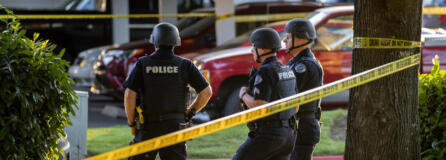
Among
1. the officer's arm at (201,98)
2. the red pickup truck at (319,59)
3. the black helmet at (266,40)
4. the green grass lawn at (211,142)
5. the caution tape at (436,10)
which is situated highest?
the black helmet at (266,40)

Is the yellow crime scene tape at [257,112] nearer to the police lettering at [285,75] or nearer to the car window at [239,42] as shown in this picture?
the police lettering at [285,75]

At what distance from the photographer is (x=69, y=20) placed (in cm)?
1388

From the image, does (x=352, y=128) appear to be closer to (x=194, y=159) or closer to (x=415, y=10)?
(x=415, y=10)

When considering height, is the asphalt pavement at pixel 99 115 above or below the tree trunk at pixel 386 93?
below

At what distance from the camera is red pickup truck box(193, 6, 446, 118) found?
939cm

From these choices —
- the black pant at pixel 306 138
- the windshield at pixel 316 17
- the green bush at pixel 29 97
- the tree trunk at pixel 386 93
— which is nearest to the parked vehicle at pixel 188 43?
the windshield at pixel 316 17

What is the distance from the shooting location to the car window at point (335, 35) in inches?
382

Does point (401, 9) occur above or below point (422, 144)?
above

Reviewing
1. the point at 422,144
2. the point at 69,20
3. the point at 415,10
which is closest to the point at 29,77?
the point at 415,10

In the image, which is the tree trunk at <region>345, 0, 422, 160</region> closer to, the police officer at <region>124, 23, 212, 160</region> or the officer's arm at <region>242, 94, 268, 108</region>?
the officer's arm at <region>242, 94, 268, 108</region>

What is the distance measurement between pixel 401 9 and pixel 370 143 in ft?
3.26

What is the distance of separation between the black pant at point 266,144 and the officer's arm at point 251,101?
0.57 ft

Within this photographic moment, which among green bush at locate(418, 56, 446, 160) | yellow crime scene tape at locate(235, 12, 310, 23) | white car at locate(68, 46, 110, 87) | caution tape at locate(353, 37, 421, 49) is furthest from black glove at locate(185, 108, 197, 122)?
white car at locate(68, 46, 110, 87)

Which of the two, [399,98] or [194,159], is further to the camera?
[194,159]
